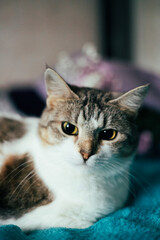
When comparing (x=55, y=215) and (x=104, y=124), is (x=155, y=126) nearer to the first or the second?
(x=104, y=124)

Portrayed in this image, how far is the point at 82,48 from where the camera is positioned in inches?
100

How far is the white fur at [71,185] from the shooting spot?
97 cm

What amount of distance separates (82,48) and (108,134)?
1741 millimetres

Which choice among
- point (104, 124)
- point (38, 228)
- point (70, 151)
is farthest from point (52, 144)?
point (38, 228)

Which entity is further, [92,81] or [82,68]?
[82,68]

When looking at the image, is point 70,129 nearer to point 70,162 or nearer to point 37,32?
point 70,162

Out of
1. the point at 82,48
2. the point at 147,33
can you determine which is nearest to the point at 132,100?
the point at 82,48

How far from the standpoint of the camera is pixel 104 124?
0.99 meters

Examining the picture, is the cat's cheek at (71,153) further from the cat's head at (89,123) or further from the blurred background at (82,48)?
the blurred background at (82,48)

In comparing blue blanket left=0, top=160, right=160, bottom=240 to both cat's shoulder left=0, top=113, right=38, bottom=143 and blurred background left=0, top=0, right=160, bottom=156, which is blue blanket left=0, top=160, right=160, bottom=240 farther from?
blurred background left=0, top=0, right=160, bottom=156

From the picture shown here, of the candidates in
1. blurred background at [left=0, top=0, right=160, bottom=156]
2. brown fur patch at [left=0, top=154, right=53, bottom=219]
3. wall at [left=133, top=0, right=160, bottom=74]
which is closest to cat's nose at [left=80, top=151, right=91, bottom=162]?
brown fur patch at [left=0, top=154, right=53, bottom=219]

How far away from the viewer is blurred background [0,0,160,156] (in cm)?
176

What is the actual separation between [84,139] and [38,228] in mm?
411

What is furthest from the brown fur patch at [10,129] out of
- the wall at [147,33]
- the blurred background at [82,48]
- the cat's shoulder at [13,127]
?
the wall at [147,33]
